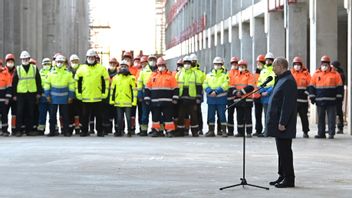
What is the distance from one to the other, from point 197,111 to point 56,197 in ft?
38.0

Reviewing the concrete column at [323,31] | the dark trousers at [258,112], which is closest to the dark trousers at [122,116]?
the dark trousers at [258,112]

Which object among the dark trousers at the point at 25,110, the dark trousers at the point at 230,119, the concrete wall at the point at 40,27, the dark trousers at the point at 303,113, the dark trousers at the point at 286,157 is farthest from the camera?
the concrete wall at the point at 40,27

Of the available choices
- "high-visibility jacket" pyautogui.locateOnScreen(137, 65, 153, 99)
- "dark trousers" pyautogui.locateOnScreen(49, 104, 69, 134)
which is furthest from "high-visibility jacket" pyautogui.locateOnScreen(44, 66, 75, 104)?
"high-visibility jacket" pyautogui.locateOnScreen(137, 65, 153, 99)

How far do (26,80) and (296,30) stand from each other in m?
12.9

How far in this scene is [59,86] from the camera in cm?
2111

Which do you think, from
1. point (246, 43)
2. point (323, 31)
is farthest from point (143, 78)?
point (246, 43)

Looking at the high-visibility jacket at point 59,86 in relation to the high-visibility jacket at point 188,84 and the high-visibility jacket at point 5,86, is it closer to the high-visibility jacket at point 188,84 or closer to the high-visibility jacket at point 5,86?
the high-visibility jacket at point 5,86

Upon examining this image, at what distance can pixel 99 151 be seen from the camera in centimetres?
1681

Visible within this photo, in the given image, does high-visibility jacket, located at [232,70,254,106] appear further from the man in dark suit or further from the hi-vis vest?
the man in dark suit

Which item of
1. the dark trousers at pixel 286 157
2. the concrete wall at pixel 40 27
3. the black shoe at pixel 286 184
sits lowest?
the black shoe at pixel 286 184

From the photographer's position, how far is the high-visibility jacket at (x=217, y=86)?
2114 cm

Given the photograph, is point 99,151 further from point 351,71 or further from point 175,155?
point 351,71

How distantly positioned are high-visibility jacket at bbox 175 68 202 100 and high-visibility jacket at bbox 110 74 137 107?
1.19 meters

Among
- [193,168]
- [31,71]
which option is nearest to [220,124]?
[31,71]
